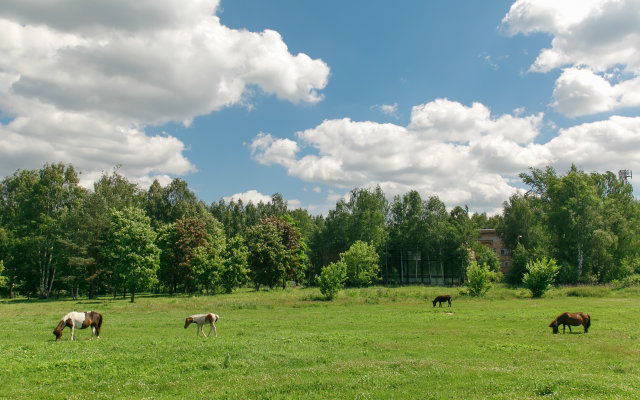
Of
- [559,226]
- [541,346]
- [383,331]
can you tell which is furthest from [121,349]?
[559,226]

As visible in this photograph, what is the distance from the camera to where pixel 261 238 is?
72.8 meters

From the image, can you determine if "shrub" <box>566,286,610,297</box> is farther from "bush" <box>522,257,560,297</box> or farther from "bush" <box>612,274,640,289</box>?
"bush" <box>612,274,640,289</box>

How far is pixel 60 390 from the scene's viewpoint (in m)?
11.6

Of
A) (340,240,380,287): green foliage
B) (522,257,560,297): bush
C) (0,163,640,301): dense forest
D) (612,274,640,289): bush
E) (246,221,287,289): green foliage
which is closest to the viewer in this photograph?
(522,257,560,297): bush

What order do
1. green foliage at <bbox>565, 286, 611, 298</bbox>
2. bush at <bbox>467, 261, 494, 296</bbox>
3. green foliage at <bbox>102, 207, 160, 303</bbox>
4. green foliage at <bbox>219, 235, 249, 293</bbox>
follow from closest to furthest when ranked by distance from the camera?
1. bush at <bbox>467, 261, 494, 296</bbox>
2. green foliage at <bbox>565, 286, 611, 298</bbox>
3. green foliage at <bbox>102, 207, 160, 303</bbox>
4. green foliage at <bbox>219, 235, 249, 293</bbox>

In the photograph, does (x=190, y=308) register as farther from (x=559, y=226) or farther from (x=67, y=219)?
(x=559, y=226)

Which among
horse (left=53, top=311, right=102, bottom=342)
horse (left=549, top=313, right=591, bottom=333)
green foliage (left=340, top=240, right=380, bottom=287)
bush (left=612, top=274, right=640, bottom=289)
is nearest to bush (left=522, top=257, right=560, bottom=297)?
bush (left=612, top=274, right=640, bottom=289)

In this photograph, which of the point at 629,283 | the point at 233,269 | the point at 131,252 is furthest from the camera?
the point at 233,269

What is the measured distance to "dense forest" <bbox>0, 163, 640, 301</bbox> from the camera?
58469mm

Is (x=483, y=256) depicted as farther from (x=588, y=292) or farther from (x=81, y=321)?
(x=81, y=321)

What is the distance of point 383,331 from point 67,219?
6003cm

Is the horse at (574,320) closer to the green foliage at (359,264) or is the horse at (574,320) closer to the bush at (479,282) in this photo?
the bush at (479,282)

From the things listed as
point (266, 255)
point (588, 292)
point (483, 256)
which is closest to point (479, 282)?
point (588, 292)

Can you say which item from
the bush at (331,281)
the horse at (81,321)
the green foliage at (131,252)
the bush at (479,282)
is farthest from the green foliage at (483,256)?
the horse at (81,321)
